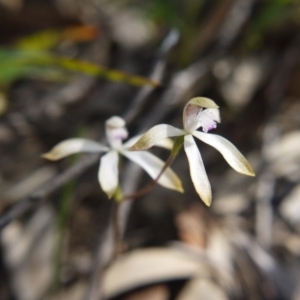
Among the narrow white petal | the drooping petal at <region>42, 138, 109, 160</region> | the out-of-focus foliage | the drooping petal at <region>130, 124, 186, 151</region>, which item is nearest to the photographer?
the drooping petal at <region>130, 124, 186, 151</region>

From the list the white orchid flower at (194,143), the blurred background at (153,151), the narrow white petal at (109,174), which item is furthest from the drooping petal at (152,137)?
the blurred background at (153,151)

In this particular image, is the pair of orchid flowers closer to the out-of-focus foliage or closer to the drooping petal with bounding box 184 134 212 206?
the drooping petal with bounding box 184 134 212 206

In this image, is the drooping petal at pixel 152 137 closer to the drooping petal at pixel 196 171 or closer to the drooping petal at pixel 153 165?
the drooping petal at pixel 196 171

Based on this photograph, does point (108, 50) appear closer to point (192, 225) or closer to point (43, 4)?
point (43, 4)

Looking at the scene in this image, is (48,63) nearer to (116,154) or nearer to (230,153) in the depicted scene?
(116,154)

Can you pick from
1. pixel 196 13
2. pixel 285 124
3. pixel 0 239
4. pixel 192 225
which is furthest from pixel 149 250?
pixel 196 13

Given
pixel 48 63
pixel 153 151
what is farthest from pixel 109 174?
pixel 153 151

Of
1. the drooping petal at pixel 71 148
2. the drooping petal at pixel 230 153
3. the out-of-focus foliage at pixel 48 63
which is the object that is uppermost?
the out-of-focus foliage at pixel 48 63

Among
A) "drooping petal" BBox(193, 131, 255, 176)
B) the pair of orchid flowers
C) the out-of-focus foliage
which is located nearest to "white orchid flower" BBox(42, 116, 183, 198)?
the pair of orchid flowers
